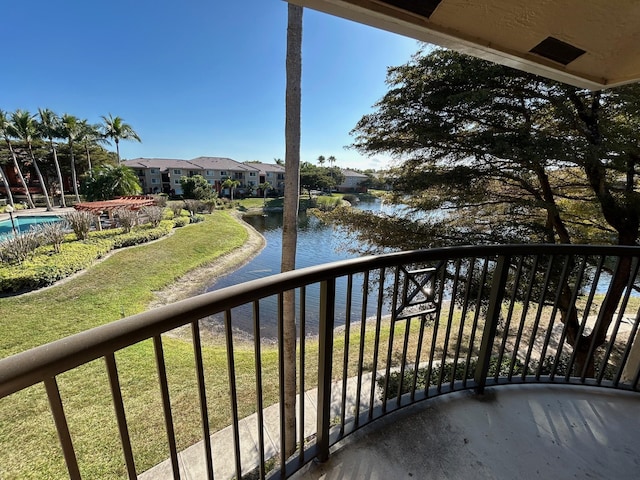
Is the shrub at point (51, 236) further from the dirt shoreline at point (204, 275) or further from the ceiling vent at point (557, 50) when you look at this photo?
the ceiling vent at point (557, 50)

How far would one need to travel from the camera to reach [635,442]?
4.95 feet

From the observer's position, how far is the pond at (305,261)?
8.11m

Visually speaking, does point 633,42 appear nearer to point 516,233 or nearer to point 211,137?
point 516,233

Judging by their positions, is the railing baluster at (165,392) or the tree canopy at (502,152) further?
the tree canopy at (502,152)

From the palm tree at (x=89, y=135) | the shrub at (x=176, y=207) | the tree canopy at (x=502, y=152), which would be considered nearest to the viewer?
the tree canopy at (x=502, y=152)

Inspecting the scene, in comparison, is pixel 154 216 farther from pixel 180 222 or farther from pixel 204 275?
pixel 204 275

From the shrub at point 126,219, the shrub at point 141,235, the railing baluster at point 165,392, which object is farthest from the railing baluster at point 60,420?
the shrub at point 126,219

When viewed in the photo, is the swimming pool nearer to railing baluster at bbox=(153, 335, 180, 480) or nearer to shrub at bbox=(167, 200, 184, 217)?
shrub at bbox=(167, 200, 184, 217)

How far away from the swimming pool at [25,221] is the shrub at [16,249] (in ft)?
21.3

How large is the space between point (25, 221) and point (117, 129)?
10.7 meters

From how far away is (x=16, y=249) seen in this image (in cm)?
963

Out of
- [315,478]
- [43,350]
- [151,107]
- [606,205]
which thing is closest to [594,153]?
[606,205]

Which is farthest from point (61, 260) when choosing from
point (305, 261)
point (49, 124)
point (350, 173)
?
point (350, 173)

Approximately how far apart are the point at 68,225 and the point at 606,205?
17908 mm
